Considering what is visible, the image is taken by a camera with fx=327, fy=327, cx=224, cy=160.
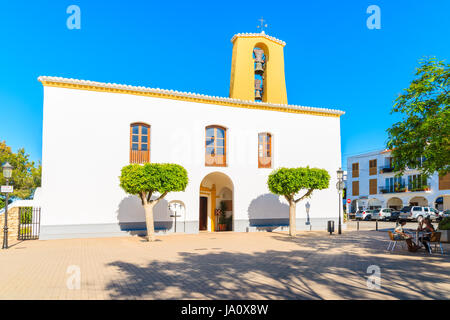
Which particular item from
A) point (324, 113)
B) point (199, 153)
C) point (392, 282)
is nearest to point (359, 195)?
point (324, 113)

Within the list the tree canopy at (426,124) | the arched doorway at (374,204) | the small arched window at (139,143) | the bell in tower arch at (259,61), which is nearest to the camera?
the tree canopy at (426,124)

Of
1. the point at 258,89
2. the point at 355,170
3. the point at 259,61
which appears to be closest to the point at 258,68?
the point at 259,61

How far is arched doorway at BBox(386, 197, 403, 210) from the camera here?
40.2 metres

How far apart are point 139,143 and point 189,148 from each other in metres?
2.58

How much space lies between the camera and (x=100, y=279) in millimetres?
6969

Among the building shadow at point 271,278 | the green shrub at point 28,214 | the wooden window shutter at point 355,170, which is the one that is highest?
the wooden window shutter at point 355,170

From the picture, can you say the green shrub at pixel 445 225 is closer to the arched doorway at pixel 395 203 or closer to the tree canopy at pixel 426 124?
the tree canopy at pixel 426 124

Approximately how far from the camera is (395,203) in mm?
40562

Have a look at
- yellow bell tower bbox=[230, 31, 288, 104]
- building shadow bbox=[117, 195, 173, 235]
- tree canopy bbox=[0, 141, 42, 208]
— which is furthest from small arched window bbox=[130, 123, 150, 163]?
tree canopy bbox=[0, 141, 42, 208]

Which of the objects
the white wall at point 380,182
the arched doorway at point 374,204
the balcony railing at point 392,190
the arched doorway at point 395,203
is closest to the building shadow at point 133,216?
the white wall at point 380,182

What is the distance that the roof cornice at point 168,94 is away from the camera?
1498 centimetres

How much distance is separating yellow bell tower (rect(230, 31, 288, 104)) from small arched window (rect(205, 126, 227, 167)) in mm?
3878

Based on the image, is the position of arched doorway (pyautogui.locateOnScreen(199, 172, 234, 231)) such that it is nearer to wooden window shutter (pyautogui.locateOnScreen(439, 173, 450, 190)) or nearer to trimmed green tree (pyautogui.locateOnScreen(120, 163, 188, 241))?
trimmed green tree (pyautogui.locateOnScreen(120, 163, 188, 241))
